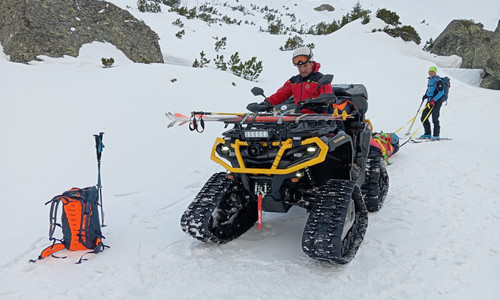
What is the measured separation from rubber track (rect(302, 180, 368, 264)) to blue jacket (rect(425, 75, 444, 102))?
23.2ft

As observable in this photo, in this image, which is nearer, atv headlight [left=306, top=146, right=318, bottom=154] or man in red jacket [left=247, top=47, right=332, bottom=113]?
atv headlight [left=306, top=146, right=318, bottom=154]

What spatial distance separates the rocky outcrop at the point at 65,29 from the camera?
9.84 metres

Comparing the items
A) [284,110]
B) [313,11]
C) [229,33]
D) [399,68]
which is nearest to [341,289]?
[284,110]

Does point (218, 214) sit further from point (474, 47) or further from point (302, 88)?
point (474, 47)

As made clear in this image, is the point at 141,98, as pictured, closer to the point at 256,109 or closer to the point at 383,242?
the point at 256,109

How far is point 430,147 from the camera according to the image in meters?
8.70

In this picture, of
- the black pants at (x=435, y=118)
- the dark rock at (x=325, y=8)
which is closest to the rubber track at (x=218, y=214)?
the black pants at (x=435, y=118)

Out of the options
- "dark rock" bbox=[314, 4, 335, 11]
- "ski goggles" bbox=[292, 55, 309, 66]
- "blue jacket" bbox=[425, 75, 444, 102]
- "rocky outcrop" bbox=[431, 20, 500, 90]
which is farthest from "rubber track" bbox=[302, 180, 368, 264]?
"dark rock" bbox=[314, 4, 335, 11]

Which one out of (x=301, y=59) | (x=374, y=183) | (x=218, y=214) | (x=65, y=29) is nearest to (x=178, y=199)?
(x=218, y=214)

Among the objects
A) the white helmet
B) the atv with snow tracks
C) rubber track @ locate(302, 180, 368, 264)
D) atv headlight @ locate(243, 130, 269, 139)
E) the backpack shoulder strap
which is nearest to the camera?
rubber track @ locate(302, 180, 368, 264)

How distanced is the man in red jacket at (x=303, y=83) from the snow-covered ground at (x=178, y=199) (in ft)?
5.19

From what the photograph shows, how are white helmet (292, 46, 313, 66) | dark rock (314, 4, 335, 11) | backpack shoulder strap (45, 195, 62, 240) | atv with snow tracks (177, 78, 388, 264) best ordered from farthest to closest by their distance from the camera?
dark rock (314, 4, 335, 11) < white helmet (292, 46, 313, 66) < backpack shoulder strap (45, 195, 62, 240) < atv with snow tracks (177, 78, 388, 264)

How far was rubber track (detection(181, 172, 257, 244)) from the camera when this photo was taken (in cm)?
405

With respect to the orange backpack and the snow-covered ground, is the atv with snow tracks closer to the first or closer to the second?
the snow-covered ground
